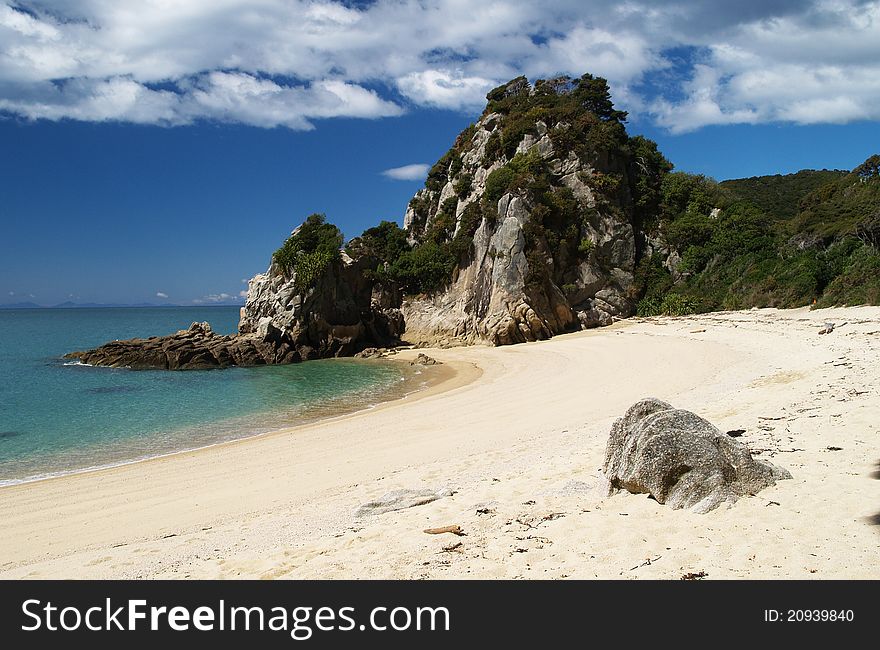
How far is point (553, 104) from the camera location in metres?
46.2

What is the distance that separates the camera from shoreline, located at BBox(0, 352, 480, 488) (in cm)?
1124

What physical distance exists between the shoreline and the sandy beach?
0.55 metres

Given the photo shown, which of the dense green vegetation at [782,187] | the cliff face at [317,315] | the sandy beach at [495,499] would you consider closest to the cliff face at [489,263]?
the cliff face at [317,315]

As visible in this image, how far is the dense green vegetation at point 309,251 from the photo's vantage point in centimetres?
3403

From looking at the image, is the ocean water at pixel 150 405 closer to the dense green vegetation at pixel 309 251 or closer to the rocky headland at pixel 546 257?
the rocky headland at pixel 546 257

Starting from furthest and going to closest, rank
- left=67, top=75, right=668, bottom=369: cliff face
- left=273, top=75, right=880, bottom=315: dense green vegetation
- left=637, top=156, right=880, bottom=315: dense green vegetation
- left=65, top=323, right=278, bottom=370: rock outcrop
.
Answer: left=67, top=75, right=668, bottom=369: cliff face < left=273, top=75, right=880, bottom=315: dense green vegetation < left=65, top=323, right=278, bottom=370: rock outcrop < left=637, top=156, right=880, bottom=315: dense green vegetation

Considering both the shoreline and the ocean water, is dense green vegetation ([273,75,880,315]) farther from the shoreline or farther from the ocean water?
the shoreline

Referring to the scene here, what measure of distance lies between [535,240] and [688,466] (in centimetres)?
3073

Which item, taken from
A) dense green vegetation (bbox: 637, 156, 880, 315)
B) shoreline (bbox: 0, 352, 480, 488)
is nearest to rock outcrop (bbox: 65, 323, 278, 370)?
shoreline (bbox: 0, 352, 480, 488)

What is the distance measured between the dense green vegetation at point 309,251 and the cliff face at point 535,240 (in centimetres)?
785

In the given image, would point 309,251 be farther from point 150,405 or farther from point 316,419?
point 316,419
